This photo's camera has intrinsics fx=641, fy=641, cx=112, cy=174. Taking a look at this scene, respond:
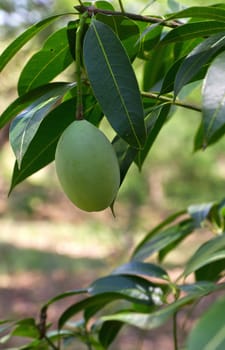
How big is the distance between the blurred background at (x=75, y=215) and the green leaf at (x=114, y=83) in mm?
2192

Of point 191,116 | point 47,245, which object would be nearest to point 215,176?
point 191,116

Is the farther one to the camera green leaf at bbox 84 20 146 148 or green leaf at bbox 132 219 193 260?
green leaf at bbox 132 219 193 260

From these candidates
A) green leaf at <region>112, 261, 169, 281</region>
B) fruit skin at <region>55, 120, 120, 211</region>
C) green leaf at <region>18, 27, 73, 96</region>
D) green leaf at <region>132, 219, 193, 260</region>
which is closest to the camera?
fruit skin at <region>55, 120, 120, 211</region>

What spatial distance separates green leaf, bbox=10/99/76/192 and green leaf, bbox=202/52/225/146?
0.49 ft

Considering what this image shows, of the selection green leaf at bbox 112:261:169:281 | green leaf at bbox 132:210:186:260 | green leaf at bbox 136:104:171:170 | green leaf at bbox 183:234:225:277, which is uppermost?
green leaf at bbox 136:104:171:170

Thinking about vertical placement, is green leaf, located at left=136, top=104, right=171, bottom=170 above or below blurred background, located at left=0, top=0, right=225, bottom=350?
above

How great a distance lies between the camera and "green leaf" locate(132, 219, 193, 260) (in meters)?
0.73

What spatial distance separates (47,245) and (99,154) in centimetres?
504

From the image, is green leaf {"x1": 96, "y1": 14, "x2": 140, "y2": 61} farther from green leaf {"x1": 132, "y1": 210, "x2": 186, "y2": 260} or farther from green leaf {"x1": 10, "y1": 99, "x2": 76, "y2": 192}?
green leaf {"x1": 132, "y1": 210, "x2": 186, "y2": 260}

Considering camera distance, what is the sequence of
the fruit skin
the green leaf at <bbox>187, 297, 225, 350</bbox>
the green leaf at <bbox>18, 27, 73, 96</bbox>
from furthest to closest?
1. the green leaf at <bbox>18, 27, 73, 96</bbox>
2. the fruit skin
3. the green leaf at <bbox>187, 297, 225, 350</bbox>

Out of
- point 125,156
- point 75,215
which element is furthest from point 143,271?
point 75,215

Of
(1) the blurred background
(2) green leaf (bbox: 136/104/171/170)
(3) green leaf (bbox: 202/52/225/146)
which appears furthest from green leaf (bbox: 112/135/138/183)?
(1) the blurred background

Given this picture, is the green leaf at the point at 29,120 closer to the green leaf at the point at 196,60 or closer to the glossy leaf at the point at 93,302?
the green leaf at the point at 196,60

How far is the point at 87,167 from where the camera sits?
0.38 meters
